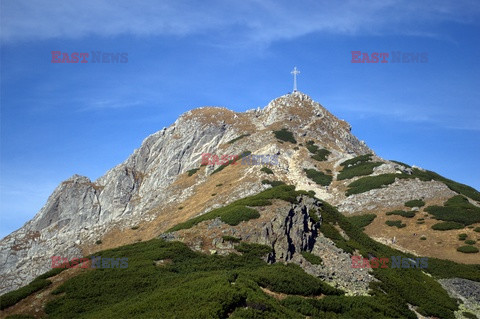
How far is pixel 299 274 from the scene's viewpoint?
2909cm

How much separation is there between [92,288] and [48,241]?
288ft

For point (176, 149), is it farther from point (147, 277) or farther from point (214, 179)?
point (147, 277)

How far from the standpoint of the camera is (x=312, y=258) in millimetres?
33469

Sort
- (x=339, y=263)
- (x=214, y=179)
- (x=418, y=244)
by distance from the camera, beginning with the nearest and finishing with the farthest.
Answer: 1. (x=339, y=263)
2. (x=418, y=244)
3. (x=214, y=179)

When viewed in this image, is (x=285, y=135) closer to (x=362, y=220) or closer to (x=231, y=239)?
(x=362, y=220)

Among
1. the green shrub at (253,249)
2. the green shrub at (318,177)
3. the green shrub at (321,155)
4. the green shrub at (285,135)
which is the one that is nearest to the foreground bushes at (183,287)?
the green shrub at (253,249)

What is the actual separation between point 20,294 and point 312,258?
2171 cm

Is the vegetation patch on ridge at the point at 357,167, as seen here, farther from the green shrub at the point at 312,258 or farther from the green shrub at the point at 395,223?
the green shrub at the point at 312,258

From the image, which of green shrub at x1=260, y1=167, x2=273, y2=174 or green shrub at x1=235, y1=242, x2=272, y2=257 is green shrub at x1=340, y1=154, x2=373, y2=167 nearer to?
green shrub at x1=260, y1=167, x2=273, y2=174

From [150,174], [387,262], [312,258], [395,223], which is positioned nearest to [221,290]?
[312,258]

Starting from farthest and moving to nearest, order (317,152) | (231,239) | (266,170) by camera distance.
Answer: (317,152)
(266,170)
(231,239)

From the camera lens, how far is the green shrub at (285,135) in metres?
101

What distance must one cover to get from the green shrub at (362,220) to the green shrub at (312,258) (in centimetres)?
2988

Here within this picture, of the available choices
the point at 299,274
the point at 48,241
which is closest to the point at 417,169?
the point at 299,274
